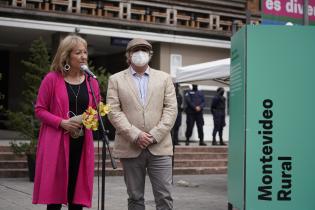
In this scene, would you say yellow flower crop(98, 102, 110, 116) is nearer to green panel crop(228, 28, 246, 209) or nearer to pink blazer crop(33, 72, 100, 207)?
pink blazer crop(33, 72, 100, 207)

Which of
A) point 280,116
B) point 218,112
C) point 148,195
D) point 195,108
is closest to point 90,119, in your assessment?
point 280,116

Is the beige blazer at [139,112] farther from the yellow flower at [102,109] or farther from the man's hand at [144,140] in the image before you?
the yellow flower at [102,109]

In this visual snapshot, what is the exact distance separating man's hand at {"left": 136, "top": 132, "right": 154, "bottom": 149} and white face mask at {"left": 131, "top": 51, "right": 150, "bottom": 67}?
0.71 meters

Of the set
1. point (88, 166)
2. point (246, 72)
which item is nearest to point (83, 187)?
point (88, 166)

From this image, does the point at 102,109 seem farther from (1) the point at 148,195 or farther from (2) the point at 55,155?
(1) the point at 148,195

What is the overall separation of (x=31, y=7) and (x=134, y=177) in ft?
45.7

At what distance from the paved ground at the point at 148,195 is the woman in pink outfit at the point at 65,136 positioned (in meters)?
3.11

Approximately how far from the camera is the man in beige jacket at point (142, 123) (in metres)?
5.60

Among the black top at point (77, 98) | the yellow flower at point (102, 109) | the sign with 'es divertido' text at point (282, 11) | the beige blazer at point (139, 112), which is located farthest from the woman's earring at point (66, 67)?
the sign with 'es divertido' text at point (282, 11)

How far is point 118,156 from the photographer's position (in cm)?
568

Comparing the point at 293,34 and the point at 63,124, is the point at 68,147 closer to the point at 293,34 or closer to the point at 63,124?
the point at 63,124

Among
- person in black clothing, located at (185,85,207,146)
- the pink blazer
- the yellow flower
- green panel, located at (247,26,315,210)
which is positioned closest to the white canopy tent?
green panel, located at (247,26,315,210)

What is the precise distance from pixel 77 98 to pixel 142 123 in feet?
2.34

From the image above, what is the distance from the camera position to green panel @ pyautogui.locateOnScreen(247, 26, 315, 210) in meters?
5.93
